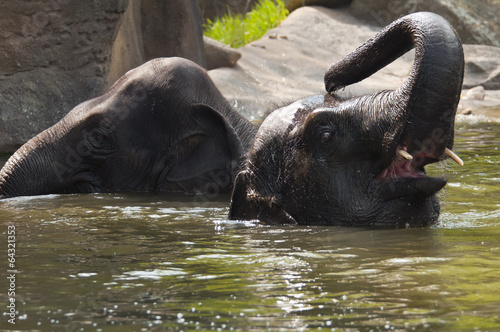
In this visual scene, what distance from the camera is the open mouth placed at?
4703 mm

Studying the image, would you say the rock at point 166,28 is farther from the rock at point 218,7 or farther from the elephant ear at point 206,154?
the rock at point 218,7

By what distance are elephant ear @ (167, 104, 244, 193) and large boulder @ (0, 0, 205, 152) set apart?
2816 millimetres

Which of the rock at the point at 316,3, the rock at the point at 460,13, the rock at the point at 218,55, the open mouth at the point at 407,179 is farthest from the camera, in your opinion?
the rock at the point at 316,3

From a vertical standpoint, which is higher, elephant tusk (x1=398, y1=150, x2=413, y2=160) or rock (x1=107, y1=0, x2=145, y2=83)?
rock (x1=107, y1=0, x2=145, y2=83)

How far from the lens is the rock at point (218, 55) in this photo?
16.4 m

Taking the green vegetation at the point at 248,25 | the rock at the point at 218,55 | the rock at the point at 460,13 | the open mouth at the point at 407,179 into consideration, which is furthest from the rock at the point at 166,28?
the rock at the point at 460,13

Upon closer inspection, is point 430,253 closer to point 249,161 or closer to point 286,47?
point 249,161

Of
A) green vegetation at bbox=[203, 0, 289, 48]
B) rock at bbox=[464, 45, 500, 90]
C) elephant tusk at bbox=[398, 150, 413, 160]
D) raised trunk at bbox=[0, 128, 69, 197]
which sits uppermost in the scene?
green vegetation at bbox=[203, 0, 289, 48]

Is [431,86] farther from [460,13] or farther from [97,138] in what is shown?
[460,13]

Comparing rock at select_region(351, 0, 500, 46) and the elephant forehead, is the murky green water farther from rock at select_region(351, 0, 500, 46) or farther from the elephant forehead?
rock at select_region(351, 0, 500, 46)

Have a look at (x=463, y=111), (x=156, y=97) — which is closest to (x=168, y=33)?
(x=463, y=111)

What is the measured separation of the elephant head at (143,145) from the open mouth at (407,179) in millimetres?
2762

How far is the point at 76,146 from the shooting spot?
765 cm

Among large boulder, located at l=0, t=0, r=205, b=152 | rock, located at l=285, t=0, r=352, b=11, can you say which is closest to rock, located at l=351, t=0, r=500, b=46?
rock, located at l=285, t=0, r=352, b=11
